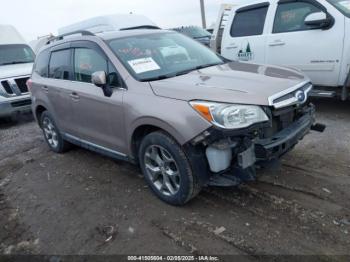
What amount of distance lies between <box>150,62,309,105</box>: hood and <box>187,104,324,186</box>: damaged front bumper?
0.25 m

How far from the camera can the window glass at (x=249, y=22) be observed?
249 inches

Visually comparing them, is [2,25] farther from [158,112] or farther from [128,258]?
[128,258]

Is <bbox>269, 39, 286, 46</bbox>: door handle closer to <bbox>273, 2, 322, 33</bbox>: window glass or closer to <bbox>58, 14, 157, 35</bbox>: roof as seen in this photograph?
<bbox>273, 2, 322, 33</bbox>: window glass

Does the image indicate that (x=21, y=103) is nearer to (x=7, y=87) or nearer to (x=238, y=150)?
(x=7, y=87)

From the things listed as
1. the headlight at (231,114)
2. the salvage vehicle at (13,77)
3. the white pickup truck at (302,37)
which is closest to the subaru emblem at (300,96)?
the headlight at (231,114)

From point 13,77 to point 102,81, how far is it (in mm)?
5586

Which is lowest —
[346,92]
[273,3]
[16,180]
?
[16,180]

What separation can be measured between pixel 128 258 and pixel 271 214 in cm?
138

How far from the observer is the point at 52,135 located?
5.40 metres

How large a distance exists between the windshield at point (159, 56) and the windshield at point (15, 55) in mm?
6541

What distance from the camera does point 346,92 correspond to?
532 cm

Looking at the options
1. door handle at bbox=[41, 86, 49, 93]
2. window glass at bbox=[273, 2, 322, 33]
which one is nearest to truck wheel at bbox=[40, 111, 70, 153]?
door handle at bbox=[41, 86, 49, 93]

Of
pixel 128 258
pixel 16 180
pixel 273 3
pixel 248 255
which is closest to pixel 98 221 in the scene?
pixel 128 258

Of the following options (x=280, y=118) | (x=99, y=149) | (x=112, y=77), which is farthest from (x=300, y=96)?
(x=99, y=149)
